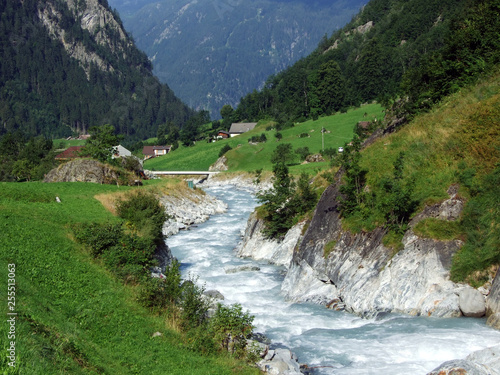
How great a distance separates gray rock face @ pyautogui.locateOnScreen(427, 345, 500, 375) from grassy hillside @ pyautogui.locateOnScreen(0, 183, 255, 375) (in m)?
6.19

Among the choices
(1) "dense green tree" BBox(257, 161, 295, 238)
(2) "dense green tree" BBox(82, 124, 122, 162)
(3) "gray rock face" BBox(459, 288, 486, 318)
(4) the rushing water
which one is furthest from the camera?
(2) "dense green tree" BBox(82, 124, 122, 162)

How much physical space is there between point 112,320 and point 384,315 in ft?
38.8

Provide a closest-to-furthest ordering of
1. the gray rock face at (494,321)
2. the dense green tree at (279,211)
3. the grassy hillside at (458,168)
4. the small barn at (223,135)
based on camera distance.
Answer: the gray rock face at (494,321)
the grassy hillside at (458,168)
the dense green tree at (279,211)
the small barn at (223,135)

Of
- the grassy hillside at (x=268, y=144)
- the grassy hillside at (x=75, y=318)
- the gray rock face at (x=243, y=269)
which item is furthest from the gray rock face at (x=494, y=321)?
the grassy hillside at (x=268, y=144)

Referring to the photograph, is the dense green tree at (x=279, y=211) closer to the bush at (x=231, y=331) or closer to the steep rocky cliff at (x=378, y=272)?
the steep rocky cliff at (x=378, y=272)

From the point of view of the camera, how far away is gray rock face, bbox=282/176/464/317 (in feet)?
67.4

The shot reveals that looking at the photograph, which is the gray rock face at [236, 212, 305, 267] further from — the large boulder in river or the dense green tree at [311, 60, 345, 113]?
the dense green tree at [311, 60, 345, 113]

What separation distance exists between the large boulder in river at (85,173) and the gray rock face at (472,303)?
1757 inches

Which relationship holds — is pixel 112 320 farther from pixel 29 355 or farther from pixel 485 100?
pixel 485 100

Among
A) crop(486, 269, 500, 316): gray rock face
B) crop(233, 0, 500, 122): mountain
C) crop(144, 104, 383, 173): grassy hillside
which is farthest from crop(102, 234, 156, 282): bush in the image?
crop(144, 104, 383, 173): grassy hillside

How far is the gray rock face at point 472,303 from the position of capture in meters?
19.1

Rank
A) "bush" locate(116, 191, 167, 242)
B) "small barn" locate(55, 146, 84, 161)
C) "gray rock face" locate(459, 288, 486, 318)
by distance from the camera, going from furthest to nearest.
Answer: "small barn" locate(55, 146, 84, 161), "bush" locate(116, 191, 167, 242), "gray rock face" locate(459, 288, 486, 318)

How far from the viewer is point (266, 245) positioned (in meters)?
36.1

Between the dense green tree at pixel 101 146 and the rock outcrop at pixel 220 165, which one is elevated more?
the dense green tree at pixel 101 146
